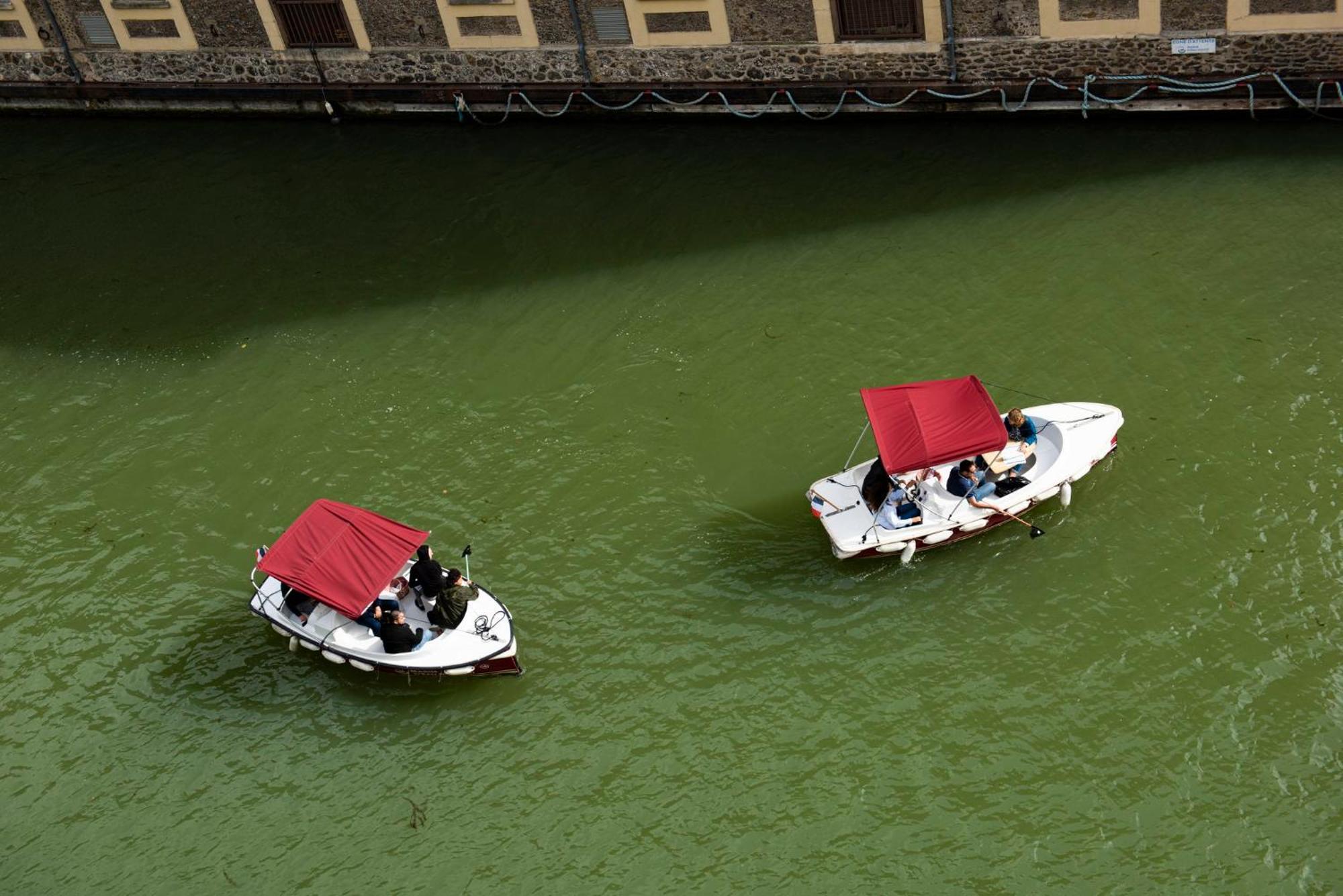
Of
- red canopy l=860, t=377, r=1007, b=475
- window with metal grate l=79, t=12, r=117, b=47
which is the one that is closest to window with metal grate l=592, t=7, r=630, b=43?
window with metal grate l=79, t=12, r=117, b=47

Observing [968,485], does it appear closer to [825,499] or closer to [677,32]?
[825,499]

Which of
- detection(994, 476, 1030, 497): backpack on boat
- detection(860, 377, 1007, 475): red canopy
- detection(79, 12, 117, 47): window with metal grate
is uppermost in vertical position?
detection(79, 12, 117, 47): window with metal grate

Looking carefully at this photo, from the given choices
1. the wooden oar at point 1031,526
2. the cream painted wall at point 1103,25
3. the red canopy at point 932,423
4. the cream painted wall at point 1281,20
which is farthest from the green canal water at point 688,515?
the cream painted wall at point 1281,20

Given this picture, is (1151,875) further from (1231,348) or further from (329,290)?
(329,290)

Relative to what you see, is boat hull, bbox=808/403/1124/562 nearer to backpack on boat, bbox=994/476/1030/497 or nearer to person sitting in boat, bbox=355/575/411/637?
backpack on boat, bbox=994/476/1030/497

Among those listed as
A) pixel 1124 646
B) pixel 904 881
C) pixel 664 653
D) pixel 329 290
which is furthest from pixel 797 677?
pixel 329 290

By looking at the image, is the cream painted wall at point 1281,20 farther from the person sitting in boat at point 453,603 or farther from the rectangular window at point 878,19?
the person sitting in boat at point 453,603
